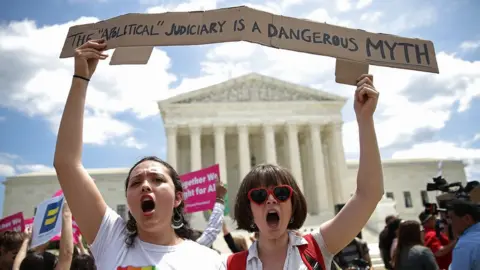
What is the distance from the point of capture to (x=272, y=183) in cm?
259

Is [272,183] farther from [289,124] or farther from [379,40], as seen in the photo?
[289,124]

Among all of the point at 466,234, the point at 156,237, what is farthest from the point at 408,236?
the point at 156,237

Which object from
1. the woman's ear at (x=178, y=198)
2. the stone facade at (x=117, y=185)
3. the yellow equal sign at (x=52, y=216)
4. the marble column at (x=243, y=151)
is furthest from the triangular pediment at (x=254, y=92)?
the woman's ear at (x=178, y=198)

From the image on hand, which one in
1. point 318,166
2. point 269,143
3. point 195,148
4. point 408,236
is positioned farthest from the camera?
point 318,166

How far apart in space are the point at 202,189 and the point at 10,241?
7764 millimetres

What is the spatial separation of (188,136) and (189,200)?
34.8 m

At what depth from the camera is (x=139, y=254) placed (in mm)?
2336

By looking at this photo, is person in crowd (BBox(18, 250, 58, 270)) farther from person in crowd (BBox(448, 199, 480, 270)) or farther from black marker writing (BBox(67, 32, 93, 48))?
person in crowd (BBox(448, 199, 480, 270))

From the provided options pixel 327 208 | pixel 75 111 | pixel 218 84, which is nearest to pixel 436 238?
pixel 75 111

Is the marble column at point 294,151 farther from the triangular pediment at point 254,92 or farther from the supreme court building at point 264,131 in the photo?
the triangular pediment at point 254,92

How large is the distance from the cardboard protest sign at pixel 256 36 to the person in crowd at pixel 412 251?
371 centimetres

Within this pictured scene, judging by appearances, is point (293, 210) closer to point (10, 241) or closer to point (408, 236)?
point (408, 236)

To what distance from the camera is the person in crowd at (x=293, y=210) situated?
245cm

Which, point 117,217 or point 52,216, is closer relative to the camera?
point 117,217
